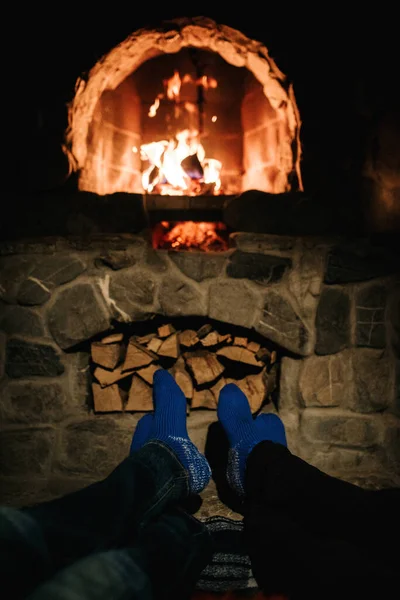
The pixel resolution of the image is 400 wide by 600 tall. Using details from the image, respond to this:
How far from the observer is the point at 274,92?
81.1 inches

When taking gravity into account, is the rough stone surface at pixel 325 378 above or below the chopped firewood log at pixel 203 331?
below

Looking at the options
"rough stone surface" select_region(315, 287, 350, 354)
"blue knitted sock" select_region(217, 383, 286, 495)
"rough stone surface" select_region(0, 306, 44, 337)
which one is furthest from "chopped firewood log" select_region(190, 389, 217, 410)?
"rough stone surface" select_region(0, 306, 44, 337)

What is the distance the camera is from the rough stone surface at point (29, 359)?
1.92 m

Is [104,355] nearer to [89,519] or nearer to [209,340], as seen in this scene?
[209,340]

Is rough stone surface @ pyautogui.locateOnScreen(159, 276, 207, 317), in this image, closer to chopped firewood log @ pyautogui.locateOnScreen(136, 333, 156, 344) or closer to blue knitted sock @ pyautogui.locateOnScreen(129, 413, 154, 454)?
chopped firewood log @ pyautogui.locateOnScreen(136, 333, 156, 344)

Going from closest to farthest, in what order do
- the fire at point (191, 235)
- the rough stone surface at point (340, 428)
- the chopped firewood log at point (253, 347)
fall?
1. the rough stone surface at point (340, 428)
2. the chopped firewood log at point (253, 347)
3. the fire at point (191, 235)

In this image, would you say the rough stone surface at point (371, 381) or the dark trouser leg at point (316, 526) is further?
the rough stone surface at point (371, 381)

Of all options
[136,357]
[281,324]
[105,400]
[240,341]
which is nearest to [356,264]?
[281,324]

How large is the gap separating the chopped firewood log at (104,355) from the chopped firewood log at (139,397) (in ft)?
0.49

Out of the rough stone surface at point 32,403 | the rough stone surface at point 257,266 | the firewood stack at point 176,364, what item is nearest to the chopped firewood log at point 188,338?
the firewood stack at point 176,364

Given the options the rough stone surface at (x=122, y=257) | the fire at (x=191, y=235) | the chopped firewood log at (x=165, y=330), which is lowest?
the chopped firewood log at (x=165, y=330)

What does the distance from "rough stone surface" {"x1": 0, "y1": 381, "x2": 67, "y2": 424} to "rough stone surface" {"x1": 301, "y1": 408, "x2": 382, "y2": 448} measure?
116 centimetres

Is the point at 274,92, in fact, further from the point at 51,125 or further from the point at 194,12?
the point at 51,125

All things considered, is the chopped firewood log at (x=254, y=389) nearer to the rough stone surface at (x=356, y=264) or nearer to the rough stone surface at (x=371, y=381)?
the rough stone surface at (x=371, y=381)
